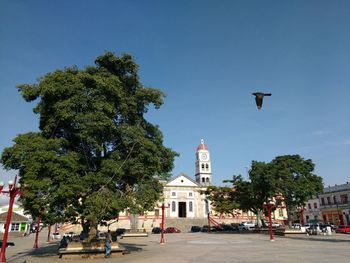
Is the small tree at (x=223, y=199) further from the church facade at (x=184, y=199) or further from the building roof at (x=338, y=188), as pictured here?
the building roof at (x=338, y=188)

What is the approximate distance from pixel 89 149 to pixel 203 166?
6835 cm

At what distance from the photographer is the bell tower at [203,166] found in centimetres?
8425

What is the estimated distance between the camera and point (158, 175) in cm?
2081

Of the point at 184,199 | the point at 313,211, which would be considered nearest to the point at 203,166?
the point at 184,199

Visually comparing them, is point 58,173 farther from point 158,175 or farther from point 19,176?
point 158,175

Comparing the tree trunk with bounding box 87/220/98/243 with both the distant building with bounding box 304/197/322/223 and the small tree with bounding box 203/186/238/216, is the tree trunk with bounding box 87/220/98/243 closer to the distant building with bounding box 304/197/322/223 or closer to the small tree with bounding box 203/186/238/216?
the small tree with bounding box 203/186/238/216

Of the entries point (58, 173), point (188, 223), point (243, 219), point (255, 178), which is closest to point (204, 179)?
point (243, 219)

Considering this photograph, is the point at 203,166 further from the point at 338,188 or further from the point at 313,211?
the point at 338,188

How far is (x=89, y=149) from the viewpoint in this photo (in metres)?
Answer: 19.2

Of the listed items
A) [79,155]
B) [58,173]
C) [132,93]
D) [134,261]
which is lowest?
Result: [134,261]

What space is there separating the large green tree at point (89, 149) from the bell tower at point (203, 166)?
64.3 meters

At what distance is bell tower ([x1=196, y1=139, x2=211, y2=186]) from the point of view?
3317 inches

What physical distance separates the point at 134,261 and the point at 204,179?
6973cm

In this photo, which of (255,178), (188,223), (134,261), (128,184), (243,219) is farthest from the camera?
(243,219)
